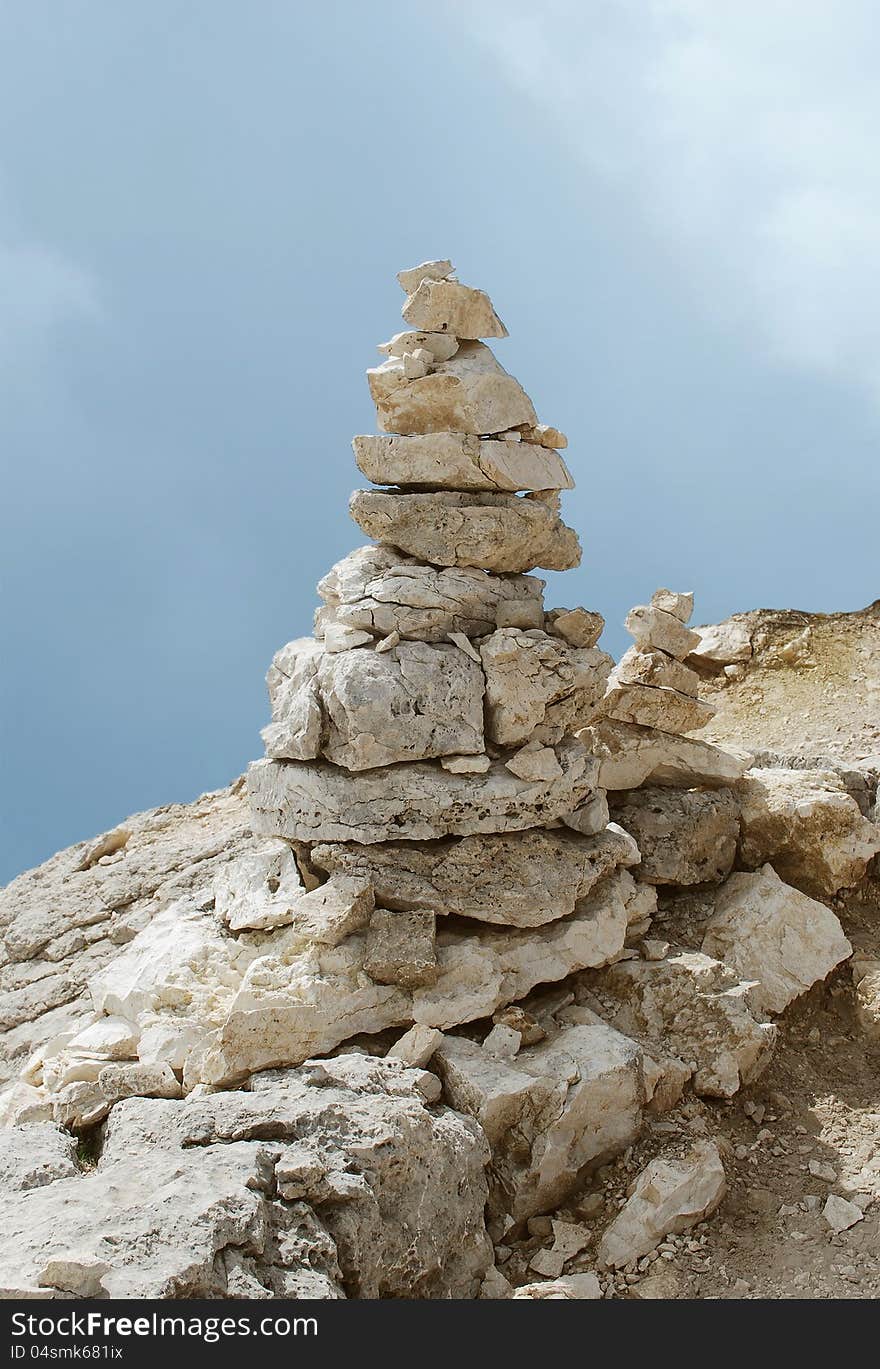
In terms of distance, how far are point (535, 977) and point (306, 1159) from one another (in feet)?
9.57

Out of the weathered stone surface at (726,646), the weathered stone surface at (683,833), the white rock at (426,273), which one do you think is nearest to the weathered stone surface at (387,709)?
the weathered stone surface at (683,833)

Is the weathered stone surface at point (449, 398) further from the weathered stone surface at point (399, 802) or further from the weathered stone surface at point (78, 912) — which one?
the weathered stone surface at point (78, 912)

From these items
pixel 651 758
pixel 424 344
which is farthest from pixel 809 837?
pixel 424 344

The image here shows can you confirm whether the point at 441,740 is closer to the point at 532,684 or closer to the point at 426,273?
the point at 532,684

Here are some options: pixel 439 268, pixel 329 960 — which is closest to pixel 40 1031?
pixel 329 960

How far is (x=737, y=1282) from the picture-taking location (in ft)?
25.5

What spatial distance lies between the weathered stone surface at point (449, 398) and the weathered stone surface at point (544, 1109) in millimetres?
5376

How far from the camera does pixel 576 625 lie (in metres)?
10.5

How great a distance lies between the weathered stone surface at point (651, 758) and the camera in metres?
12.0

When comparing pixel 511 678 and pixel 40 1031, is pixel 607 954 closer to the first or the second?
pixel 511 678

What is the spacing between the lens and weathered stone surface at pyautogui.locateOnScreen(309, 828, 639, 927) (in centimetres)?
937

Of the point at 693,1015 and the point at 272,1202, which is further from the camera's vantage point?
the point at 693,1015

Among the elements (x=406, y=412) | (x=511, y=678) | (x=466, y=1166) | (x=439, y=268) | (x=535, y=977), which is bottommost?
(x=466, y=1166)

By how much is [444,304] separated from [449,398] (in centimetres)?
98
